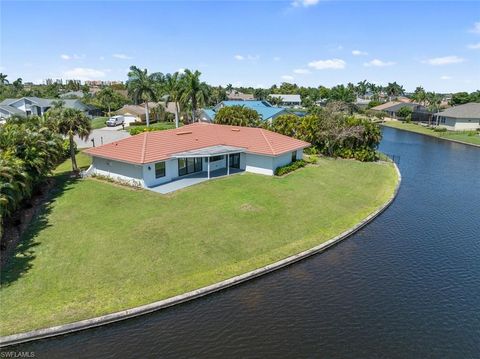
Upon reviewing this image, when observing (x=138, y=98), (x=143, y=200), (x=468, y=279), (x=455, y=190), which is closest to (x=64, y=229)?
(x=143, y=200)

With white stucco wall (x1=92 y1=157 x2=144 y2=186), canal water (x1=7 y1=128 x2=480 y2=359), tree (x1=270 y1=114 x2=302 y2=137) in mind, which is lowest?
canal water (x1=7 y1=128 x2=480 y2=359)

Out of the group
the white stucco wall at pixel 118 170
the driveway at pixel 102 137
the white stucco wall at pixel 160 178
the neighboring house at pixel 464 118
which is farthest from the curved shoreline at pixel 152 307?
the neighboring house at pixel 464 118

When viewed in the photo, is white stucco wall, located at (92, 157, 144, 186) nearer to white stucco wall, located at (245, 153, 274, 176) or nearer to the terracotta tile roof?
the terracotta tile roof

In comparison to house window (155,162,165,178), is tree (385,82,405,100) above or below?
above

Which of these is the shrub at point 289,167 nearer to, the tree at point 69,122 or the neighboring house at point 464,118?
the tree at point 69,122

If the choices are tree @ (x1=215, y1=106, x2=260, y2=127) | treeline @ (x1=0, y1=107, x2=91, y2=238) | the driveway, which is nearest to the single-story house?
treeline @ (x1=0, y1=107, x2=91, y2=238)
